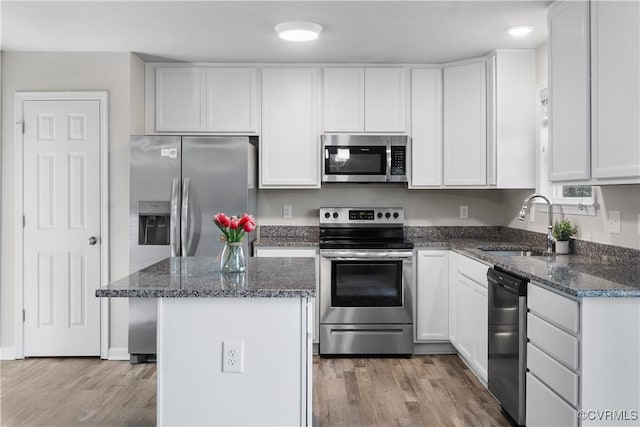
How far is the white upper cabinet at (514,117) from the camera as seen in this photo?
403cm

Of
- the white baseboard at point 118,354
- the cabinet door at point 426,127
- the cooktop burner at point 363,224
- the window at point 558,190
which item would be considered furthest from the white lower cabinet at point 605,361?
the white baseboard at point 118,354

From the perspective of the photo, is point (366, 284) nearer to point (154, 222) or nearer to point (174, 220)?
point (174, 220)

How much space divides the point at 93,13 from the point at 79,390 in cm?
241

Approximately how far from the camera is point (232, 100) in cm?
442

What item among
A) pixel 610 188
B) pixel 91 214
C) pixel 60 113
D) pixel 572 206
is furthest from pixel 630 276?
pixel 60 113

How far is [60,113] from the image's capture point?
4.14 m

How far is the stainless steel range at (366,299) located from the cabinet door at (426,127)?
659mm

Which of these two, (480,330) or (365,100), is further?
(365,100)

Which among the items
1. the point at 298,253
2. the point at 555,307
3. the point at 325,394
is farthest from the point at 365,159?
the point at 555,307

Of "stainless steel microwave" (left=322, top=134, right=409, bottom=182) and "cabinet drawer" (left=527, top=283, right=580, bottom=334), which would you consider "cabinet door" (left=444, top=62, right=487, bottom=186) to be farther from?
"cabinet drawer" (left=527, top=283, right=580, bottom=334)

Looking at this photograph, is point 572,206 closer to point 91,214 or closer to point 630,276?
point 630,276

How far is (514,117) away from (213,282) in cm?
284

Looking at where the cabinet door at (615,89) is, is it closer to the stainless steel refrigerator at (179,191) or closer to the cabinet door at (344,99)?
the cabinet door at (344,99)

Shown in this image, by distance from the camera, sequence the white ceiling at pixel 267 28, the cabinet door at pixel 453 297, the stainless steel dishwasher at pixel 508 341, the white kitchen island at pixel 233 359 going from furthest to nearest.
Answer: the cabinet door at pixel 453 297
the white ceiling at pixel 267 28
the stainless steel dishwasher at pixel 508 341
the white kitchen island at pixel 233 359
